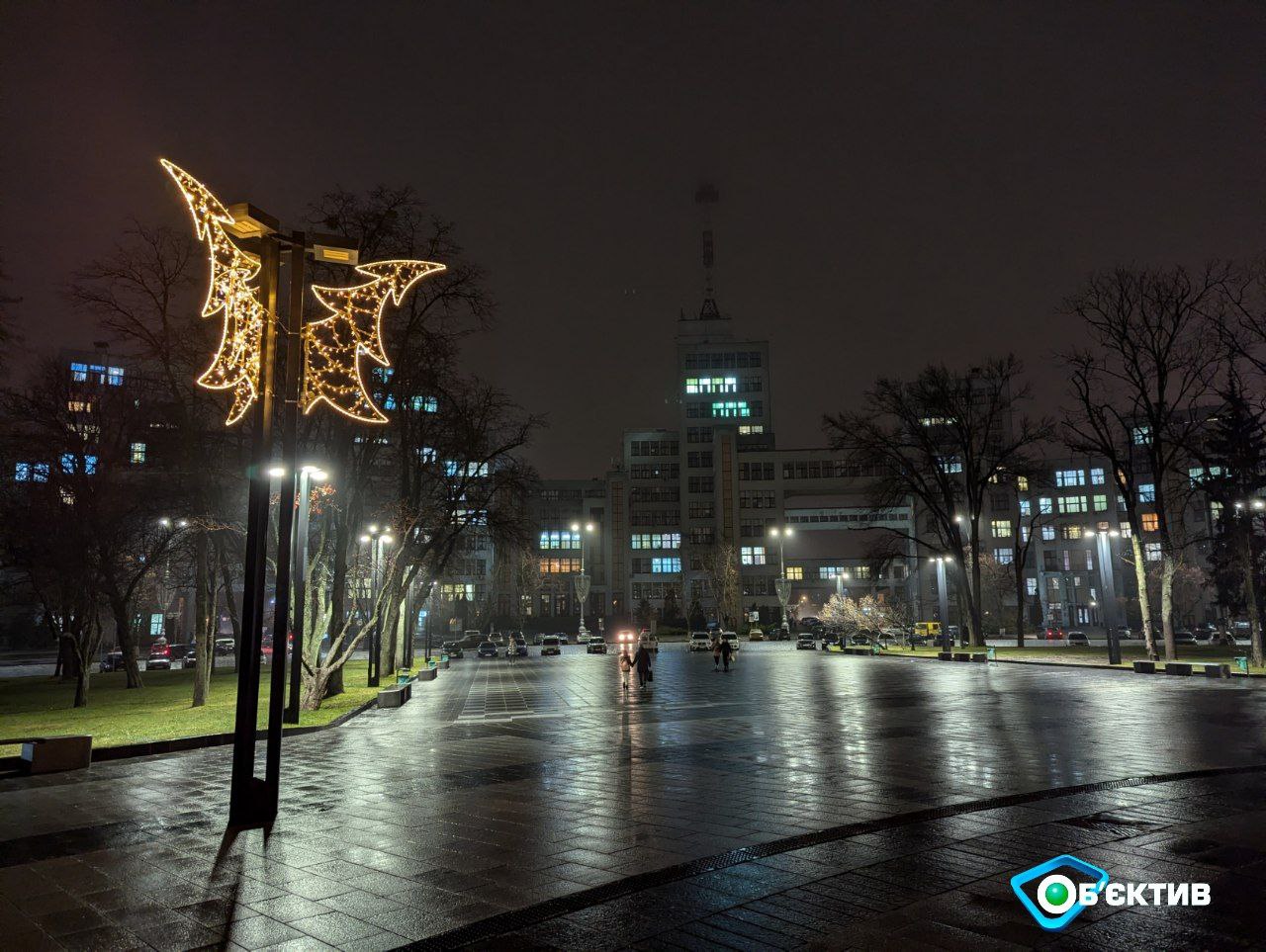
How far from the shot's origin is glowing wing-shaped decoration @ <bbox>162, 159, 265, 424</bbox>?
392 inches

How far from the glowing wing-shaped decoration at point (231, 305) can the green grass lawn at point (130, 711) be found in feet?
26.9

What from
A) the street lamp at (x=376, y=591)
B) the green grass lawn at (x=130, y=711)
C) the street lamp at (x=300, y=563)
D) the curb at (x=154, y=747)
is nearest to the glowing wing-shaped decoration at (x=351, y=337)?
the street lamp at (x=300, y=563)

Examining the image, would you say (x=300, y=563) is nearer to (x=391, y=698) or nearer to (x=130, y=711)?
(x=391, y=698)

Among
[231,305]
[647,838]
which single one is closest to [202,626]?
[231,305]

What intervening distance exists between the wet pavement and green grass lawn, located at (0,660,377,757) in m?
2.71

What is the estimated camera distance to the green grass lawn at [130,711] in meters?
16.9

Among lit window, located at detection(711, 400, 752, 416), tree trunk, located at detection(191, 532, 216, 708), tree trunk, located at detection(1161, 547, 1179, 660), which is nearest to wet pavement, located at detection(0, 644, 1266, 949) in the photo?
tree trunk, located at detection(191, 532, 216, 708)

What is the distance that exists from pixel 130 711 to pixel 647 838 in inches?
809

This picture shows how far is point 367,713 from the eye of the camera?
21297mm

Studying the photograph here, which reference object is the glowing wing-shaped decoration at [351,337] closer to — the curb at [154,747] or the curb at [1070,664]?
the curb at [154,747]

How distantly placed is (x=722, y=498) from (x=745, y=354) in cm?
2414

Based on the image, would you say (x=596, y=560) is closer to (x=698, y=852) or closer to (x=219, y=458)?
(x=219, y=458)

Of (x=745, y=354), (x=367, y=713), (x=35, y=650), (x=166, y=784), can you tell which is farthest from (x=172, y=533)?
(x=745, y=354)

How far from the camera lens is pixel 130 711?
22812 mm
